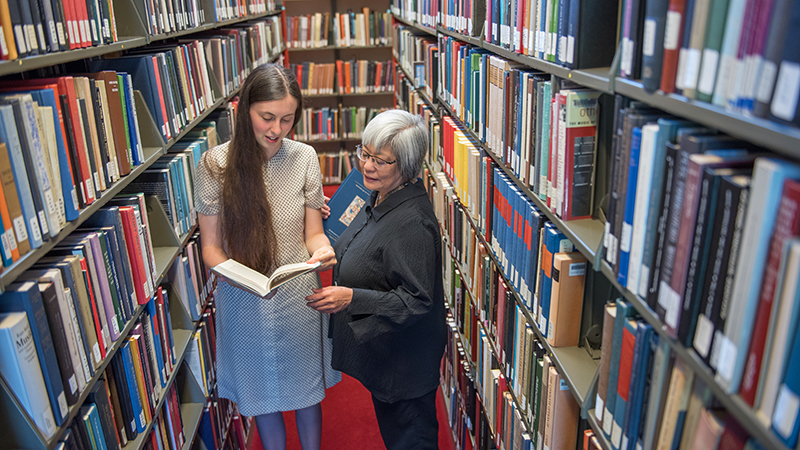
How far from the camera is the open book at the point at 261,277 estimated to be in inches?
61.5

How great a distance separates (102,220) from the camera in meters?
1.47

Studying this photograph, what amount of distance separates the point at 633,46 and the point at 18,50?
114cm

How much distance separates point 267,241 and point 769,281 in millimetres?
1527

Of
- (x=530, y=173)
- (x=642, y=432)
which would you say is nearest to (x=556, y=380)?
(x=642, y=432)

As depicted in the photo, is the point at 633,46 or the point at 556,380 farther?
the point at 556,380

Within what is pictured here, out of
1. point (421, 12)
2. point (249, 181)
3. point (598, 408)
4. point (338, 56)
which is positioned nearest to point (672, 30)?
point (598, 408)

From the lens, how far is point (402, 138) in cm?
177

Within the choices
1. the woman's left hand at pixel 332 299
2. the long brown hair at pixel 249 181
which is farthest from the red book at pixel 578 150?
the long brown hair at pixel 249 181

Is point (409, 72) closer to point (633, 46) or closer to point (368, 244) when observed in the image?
point (368, 244)

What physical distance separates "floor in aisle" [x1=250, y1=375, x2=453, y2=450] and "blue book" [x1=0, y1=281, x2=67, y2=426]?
1855 millimetres

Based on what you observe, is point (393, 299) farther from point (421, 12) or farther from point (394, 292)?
point (421, 12)

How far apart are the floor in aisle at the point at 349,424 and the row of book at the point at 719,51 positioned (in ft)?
7.88

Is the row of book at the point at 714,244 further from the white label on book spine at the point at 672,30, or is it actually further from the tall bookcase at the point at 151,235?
the tall bookcase at the point at 151,235

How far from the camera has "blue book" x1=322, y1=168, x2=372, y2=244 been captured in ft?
7.50
